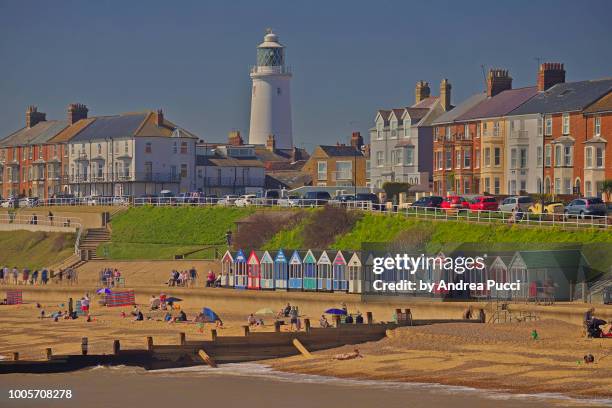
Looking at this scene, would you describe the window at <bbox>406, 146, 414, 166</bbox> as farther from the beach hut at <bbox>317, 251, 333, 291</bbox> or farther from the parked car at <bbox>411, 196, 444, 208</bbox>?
the beach hut at <bbox>317, 251, 333, 291</bbox>

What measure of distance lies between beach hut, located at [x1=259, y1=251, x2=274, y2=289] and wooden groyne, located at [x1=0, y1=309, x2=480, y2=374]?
18628 mm

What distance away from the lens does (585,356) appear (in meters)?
43.5

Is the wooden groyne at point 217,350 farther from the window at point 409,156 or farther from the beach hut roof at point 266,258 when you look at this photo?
the window at point 409,156

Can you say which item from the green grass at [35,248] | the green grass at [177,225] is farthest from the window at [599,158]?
the green grass at [35,248]

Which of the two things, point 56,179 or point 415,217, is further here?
point 56,179

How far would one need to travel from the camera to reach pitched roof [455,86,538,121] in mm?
98625

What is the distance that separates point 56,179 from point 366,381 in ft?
291

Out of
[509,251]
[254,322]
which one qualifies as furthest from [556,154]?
[254,322]

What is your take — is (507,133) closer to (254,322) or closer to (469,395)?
(254,322)

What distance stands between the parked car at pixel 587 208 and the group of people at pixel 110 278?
82.7ft

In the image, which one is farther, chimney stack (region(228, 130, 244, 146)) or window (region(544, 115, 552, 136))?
chimney stack (region(228, 130, 244, 146))

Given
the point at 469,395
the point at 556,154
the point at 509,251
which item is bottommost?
the point at 469,395

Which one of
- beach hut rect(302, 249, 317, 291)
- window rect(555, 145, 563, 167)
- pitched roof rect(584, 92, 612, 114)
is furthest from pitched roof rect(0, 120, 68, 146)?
beach hut rect(302, 249, 317, 291)

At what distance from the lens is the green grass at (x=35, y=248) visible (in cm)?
9221
